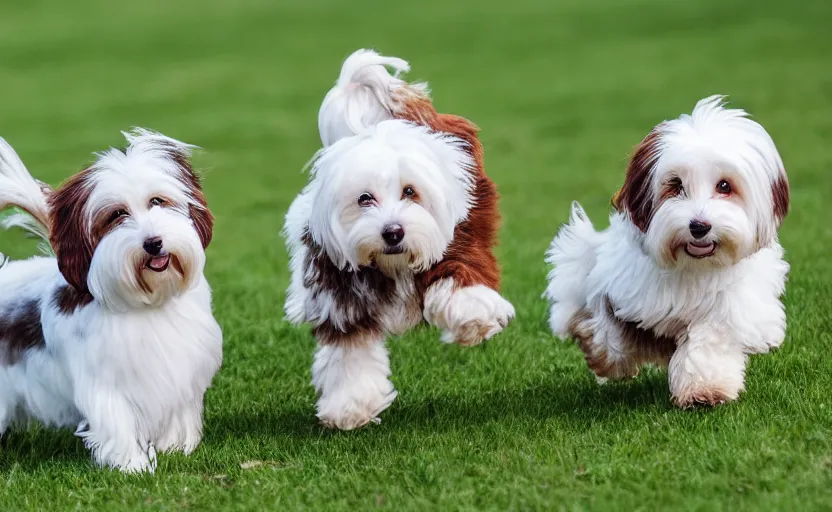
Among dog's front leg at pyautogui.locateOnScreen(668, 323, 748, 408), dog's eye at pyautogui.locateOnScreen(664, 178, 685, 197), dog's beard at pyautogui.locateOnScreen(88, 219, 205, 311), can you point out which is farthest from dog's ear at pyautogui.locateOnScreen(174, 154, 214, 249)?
dog's front leg at pyautogui.locateOnScreen(668, 323, 748, 408)

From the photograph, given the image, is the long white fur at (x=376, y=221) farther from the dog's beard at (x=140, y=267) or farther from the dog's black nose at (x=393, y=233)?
the dog's beard at (x=140, y=267)

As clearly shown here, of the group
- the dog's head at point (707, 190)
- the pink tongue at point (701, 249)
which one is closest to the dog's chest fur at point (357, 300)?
the dog's head at point (707, 190)

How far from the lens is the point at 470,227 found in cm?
539

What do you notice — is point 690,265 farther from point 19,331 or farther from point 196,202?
point 19,331

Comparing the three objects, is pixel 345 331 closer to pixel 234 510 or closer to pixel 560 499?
pixel 234 510

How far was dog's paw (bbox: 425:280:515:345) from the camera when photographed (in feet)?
16.8

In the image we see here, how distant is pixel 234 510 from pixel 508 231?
19.7 ft

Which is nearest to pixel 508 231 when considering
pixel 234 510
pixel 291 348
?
pixel 291 348

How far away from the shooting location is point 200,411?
5629 mm

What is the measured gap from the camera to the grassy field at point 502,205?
4930 millimetres

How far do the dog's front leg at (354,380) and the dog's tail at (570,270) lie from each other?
972mm

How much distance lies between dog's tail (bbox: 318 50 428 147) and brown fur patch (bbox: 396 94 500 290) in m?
0.07

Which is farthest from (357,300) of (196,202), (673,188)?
(673,188)

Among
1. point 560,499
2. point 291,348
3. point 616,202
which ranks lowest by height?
point 291,348
